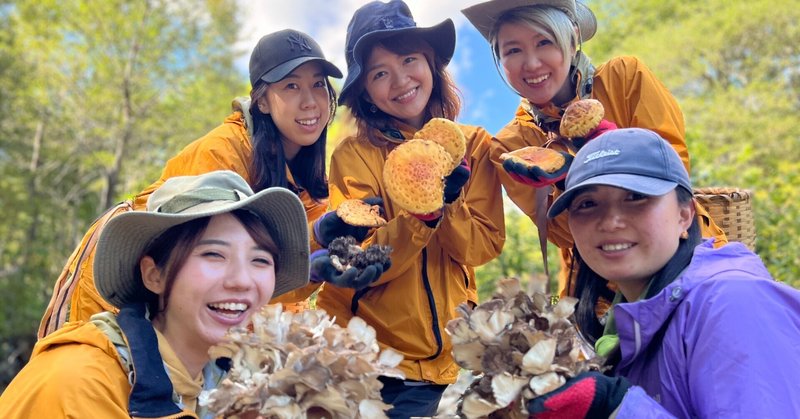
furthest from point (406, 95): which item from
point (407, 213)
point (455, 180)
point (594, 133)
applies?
point (594, 133)

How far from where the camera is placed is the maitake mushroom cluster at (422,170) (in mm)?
3041

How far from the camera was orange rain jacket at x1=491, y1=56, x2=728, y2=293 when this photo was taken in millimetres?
3396

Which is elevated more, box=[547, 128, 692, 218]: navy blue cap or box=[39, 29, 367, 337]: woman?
box=[39, 29, 367, 337]: woman

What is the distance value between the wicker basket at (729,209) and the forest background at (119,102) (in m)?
16.7

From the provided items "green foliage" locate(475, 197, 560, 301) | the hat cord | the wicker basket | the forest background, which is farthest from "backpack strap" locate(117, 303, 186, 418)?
the forest background

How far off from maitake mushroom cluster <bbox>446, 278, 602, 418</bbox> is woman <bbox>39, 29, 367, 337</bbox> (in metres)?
1.93

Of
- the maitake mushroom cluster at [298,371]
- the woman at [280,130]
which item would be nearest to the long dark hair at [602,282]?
the maitake mushroom cluster at [298,371]

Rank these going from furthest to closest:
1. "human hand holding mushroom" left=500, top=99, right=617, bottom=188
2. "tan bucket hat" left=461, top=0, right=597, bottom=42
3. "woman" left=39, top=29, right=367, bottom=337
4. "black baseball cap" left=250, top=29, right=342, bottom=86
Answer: "black baseball cap" left=250, top=29, right=342, bottom=86 → "woman" left=39, top=29, right=367, bottom=337 → "tan bucket hat" left=461, top=0, right=597, bottom=42 → "human hand holding mushroom" left=500, top=99, right=617, bottom=188

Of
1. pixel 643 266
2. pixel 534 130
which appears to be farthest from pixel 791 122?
pixel 643 266

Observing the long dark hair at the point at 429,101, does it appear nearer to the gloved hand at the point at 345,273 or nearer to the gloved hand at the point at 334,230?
the gloved hand at the point at 334,230

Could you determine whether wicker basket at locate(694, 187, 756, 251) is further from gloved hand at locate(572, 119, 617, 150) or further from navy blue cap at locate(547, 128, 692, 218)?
navy blue cap at locate(547, 128, 692, 218)

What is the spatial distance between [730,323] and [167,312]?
1.97 meters

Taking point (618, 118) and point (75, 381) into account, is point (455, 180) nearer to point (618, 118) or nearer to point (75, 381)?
point (618, 118)

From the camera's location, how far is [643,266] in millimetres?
2193
